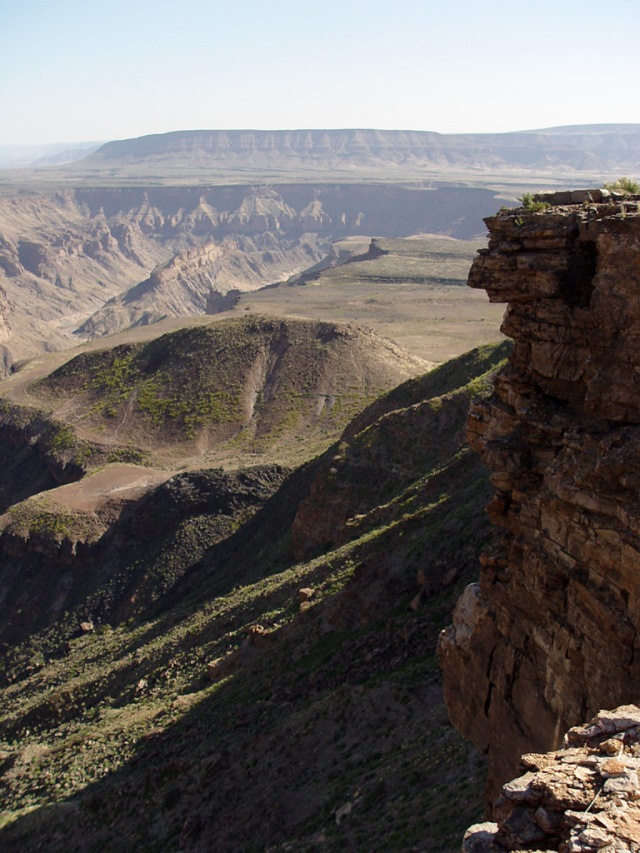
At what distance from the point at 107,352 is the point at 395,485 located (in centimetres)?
5620

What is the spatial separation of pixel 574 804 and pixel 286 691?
1990 cm

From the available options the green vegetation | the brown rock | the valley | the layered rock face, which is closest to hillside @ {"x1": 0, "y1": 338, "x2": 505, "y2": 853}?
the valley

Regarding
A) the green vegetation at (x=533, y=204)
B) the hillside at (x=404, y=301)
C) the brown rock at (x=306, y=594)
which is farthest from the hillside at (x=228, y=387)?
the green vegetation at (x=533, y=204)

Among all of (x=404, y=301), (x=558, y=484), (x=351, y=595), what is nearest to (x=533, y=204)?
(x=558, y=484)

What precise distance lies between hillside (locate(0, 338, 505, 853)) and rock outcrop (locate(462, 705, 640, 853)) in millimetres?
7567

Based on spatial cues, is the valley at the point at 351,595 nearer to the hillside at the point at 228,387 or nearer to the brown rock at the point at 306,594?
the brown rock at the point at 306,594

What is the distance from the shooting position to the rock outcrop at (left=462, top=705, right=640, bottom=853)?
8516 millimetres

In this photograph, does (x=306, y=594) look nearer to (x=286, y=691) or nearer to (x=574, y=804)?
(x=286, y=691)

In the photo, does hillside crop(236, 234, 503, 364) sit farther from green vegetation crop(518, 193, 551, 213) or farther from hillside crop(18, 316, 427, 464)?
green vegetation crop(518, 193, 551, 213)

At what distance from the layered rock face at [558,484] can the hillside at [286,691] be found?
3.56 m

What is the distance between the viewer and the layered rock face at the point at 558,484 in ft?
42.9

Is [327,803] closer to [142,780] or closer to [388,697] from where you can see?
[388,697]

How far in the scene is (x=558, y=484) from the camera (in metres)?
14.1

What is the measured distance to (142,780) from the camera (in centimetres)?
2684
